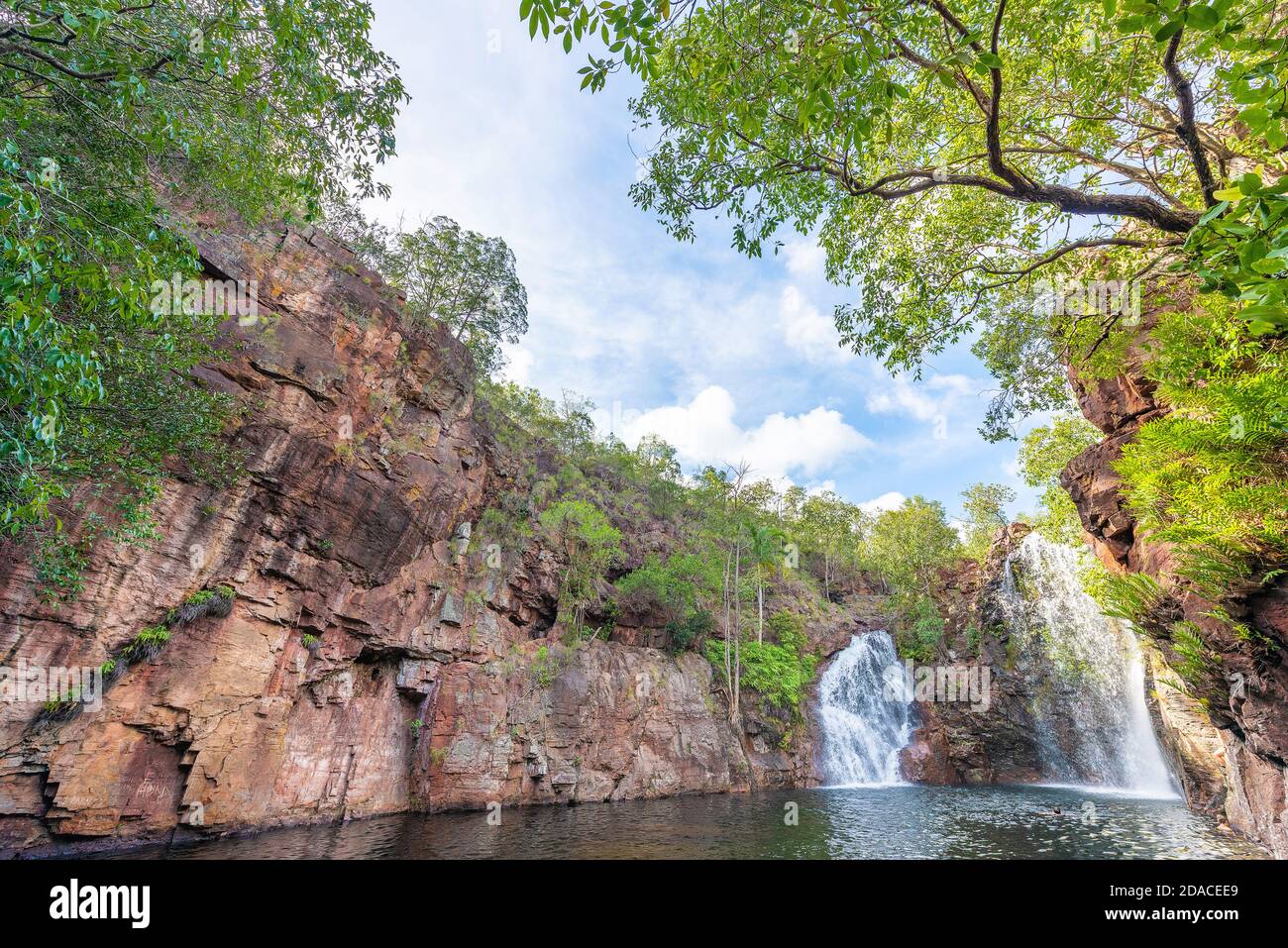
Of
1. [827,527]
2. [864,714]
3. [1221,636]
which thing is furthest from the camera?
[827,527]

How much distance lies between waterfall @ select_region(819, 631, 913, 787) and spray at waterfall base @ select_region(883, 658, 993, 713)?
7cm

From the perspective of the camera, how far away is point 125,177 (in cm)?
740

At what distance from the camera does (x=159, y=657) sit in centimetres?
1238

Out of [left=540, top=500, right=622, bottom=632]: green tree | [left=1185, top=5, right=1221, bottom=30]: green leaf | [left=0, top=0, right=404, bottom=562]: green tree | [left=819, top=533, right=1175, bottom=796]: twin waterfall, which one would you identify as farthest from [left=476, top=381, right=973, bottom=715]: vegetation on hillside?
[left=1185, top=5, right=1221, bottom=30]: green leaf

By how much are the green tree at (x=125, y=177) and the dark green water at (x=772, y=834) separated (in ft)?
28.6

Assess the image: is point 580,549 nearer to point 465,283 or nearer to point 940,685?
point 465,283

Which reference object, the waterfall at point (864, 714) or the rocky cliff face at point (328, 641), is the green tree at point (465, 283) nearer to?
the rocky cliff face at point (328, 641)

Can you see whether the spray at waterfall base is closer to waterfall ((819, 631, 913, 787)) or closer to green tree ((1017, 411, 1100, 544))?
waterfall ((819, 631, 913, 787))

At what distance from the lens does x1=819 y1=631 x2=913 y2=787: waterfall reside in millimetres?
26844

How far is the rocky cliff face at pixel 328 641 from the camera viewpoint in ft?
37.5

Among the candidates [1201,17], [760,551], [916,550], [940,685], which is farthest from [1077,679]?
[1201,17]

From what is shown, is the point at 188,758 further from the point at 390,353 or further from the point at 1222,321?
the point at 1222,321

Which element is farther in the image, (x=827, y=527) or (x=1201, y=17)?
(x=827, y=527)

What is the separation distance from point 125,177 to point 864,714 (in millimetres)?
33706
